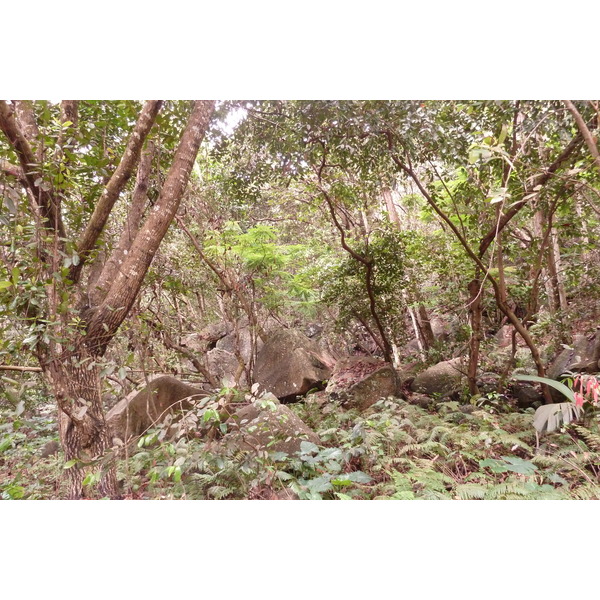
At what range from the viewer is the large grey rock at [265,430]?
194 cm

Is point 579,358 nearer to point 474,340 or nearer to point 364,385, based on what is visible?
point 474,340

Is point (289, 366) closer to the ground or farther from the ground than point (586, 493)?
farther from the ground

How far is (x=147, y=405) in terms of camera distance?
2.51m

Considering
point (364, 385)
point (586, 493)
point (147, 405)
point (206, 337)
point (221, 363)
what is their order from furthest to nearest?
1. point (206, 337)
2. point (221, 363)
3. point (364, 385)
4. point (147, 405)
5. point (586, 493)

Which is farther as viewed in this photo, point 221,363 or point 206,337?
point 206,337

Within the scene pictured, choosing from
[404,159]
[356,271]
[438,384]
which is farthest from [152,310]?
[438,384]

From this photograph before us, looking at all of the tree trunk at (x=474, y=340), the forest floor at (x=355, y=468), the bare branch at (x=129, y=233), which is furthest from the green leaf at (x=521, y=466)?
the bare branch at (x=129, y=233)

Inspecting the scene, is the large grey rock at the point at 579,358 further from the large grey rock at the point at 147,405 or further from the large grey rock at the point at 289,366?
the large grey rock at the point at 147,405

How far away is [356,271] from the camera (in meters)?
3.73

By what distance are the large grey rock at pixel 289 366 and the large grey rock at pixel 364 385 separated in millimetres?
A: 199

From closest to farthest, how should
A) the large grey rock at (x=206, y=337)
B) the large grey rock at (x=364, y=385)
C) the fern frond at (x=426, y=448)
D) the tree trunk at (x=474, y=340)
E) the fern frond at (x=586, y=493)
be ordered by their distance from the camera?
the fern frond at (x=586, y=493)
the fern frond at (x=426, y=448)
the tree trunk at (x=474, y=340)
the large grey rock at (x=364, y=385)
the large grey rock at (x=206, y=337)

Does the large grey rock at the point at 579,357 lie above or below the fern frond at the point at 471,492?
above

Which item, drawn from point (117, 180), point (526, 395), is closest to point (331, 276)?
point (526, 395)

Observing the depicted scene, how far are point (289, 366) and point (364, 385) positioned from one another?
78cm
